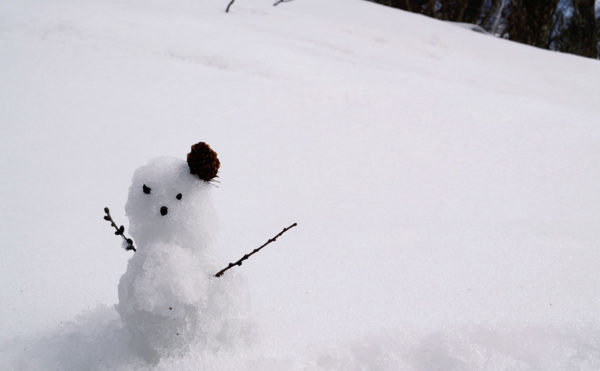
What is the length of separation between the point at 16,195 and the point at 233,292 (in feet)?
3.14

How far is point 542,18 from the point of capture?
9.58 metres

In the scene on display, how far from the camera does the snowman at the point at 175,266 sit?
0.66 m

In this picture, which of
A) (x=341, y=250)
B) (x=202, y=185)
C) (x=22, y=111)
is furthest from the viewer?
(x=22, y=111)

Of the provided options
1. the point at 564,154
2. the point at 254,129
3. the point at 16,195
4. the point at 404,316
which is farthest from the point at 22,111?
the point at 564,154

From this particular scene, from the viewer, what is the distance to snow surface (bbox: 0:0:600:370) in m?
0.90

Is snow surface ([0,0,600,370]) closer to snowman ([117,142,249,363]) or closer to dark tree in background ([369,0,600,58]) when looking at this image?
snowman ([117,142,249,363])

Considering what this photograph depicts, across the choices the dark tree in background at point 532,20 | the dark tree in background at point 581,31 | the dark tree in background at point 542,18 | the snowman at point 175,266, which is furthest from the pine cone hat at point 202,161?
the dark tree in background at point 581,31

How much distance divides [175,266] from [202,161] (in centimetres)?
18

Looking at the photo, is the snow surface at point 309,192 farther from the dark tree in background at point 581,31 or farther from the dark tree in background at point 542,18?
the dark tree in background at point 581,31

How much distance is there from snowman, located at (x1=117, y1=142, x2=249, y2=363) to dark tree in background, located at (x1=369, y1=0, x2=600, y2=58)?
10.4m

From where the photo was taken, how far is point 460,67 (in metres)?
3.65

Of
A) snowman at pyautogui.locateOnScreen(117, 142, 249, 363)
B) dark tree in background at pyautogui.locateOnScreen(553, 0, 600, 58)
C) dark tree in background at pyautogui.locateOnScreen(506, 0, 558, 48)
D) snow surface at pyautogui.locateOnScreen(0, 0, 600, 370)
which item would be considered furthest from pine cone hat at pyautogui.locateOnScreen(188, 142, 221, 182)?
dark tree in background at pyautogui.locateOnScreen(553, 0, 600, 58)

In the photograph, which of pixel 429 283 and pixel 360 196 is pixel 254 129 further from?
pixel 429 283

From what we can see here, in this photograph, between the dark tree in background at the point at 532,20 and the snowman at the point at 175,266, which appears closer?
the snowman at the point at 175,266
